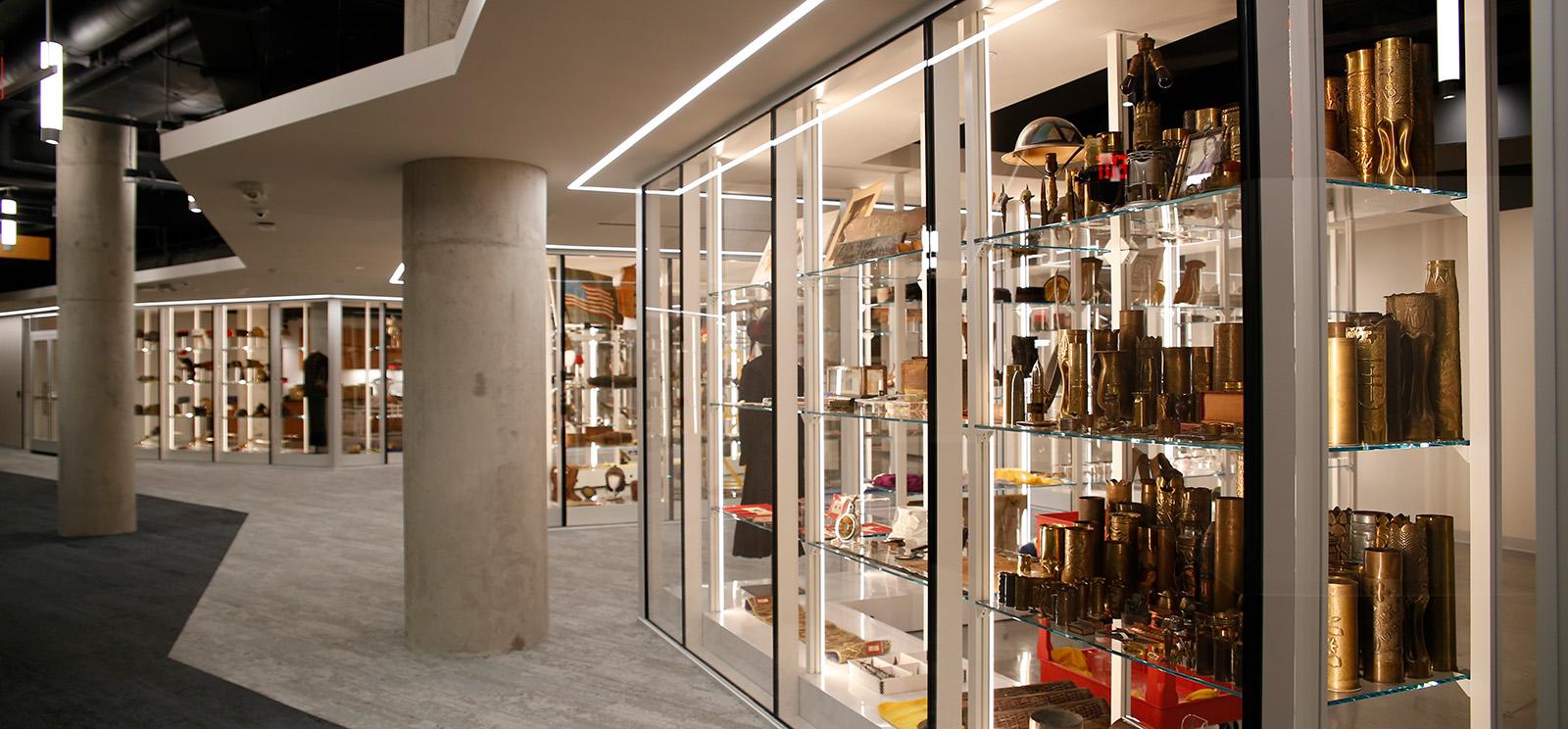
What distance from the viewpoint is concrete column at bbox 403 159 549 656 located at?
17.3 ft

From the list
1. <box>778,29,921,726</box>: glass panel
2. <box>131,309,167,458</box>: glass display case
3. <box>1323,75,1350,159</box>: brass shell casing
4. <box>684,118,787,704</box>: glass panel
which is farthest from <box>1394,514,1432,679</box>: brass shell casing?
<box>131,309,167,458</box>: glass display case

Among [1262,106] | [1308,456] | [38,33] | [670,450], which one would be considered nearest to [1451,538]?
[1308,456]

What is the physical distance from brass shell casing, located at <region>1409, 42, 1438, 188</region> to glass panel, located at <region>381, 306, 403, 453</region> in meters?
16.4

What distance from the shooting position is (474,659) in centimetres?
522

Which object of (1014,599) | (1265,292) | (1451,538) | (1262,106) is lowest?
(1014,599)

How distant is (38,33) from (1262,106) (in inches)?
376

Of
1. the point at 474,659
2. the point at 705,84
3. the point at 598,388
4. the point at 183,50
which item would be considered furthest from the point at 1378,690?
the point at 183,50

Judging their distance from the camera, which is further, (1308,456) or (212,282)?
(212,282)

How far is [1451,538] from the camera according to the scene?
1.76m

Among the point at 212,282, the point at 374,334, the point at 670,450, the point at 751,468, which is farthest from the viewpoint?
→ the point at 374,334

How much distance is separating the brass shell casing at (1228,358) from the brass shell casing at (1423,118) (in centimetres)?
46

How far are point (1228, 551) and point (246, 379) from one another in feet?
57.3

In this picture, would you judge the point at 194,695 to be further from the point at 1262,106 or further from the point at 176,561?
the point at 1262,106

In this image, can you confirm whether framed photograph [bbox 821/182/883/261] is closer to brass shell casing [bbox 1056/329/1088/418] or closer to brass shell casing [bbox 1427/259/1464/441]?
brass shell casing [bbox 1056/329/1088/418]
